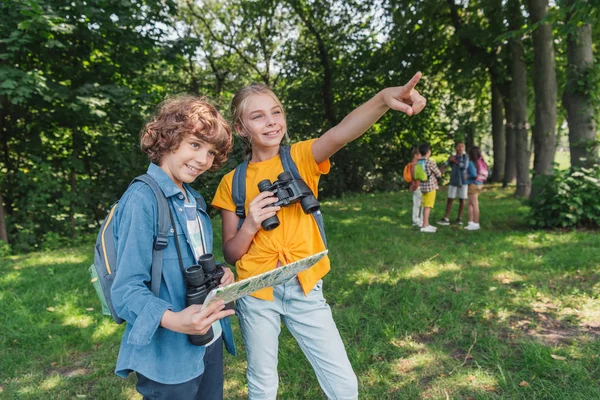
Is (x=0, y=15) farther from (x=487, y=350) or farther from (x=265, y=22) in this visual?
(x=265, y=22)

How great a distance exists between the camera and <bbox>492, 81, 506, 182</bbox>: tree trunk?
13.8m

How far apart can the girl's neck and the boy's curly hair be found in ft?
1.08

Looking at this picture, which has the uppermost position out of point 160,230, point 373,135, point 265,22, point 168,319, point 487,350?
point 265,22

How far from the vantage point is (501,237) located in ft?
20.9

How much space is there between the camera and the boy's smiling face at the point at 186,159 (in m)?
1.58

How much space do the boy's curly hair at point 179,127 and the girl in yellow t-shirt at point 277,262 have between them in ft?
0.99

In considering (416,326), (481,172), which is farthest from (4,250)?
(481,172)

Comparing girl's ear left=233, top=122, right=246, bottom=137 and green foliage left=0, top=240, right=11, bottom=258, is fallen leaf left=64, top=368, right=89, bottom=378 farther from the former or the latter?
green foliage left=0, top=240, right=11, bottom=258

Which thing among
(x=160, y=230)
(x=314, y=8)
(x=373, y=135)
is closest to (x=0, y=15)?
(x=160, y=230)

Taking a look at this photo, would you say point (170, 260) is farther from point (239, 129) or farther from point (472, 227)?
point (472, 227)

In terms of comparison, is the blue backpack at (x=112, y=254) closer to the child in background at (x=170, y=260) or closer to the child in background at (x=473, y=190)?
the child in background at (x=170, y=260)

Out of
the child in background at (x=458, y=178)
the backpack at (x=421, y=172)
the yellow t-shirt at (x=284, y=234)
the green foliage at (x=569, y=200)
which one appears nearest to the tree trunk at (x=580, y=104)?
the green foliage at (x=569, y=200)

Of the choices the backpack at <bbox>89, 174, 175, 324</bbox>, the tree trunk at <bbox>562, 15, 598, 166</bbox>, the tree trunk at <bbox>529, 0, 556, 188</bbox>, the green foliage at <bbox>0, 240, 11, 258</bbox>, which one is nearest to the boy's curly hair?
the backpack at <bbox>89, 174, 175, 324</bbox>

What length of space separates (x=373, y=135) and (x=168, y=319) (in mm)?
15302
